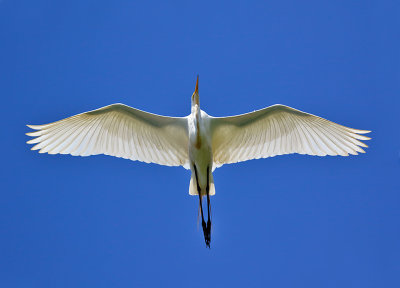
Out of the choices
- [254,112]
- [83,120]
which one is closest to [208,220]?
[254,112]

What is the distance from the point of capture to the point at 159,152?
808 cm

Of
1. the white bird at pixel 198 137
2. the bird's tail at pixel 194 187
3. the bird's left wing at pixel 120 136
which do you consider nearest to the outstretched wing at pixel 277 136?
the white bird at pixel 198 137

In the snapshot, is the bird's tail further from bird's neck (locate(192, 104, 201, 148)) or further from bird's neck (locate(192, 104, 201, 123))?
bird's neck (locate(192, 104, 201, 123))

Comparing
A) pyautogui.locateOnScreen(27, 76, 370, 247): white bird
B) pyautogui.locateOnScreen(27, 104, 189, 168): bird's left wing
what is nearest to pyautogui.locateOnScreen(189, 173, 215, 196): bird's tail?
pyautogui.locateOnScreen(27, 76, 370, 247): white bird

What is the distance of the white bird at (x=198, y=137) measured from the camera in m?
7.53

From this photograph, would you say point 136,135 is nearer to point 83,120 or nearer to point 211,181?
point 83,120

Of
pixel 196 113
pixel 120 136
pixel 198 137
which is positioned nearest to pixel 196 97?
pixel 196 113

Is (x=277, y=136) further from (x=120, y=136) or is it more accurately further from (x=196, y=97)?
(x=120, y=136)

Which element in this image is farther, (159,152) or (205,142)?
(159,152)

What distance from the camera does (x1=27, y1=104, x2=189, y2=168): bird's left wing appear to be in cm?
751

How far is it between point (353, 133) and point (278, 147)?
3.61ft

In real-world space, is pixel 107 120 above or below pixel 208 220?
above

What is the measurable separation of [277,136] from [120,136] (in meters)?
2.32

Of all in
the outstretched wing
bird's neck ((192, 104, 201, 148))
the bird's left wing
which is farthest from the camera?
the outstretched wing
